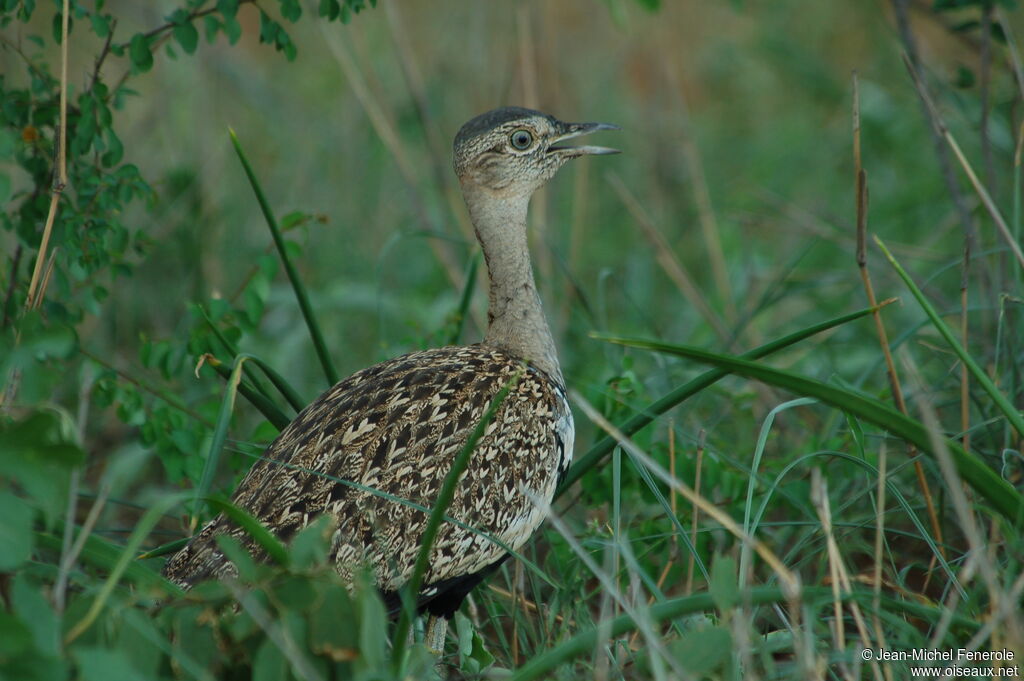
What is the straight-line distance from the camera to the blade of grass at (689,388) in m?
2.50

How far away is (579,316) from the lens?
5.32 metres

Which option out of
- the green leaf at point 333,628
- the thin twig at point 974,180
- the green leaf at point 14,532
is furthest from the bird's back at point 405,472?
the thin twig at point 974,180

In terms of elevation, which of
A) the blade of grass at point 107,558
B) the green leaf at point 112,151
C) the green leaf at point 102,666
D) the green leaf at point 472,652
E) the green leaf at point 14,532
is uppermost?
the green leaf at point 112,151

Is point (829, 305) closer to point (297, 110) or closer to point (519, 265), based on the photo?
point (519, 265)

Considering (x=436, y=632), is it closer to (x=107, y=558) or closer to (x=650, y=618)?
(x=107, y=558)

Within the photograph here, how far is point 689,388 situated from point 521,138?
1.56 meters

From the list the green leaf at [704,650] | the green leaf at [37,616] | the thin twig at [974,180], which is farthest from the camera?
the thin twig at [974,180]

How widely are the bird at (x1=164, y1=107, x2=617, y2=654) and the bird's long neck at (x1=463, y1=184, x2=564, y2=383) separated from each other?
0.04ft

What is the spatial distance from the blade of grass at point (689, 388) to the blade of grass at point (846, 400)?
Result: 181mm

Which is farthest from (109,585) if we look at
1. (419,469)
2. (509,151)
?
(509,151)

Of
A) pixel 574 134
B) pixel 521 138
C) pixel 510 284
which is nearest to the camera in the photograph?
pixel 510 284

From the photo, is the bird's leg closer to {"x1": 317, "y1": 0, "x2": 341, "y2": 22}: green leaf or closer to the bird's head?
the bird's head

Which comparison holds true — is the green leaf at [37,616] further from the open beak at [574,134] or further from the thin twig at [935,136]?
the thin twig at [935,136]

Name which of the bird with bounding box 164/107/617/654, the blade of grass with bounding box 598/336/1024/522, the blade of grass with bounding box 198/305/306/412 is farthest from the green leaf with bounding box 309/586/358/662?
the blade of grass with bounding box 198/305/306/412
